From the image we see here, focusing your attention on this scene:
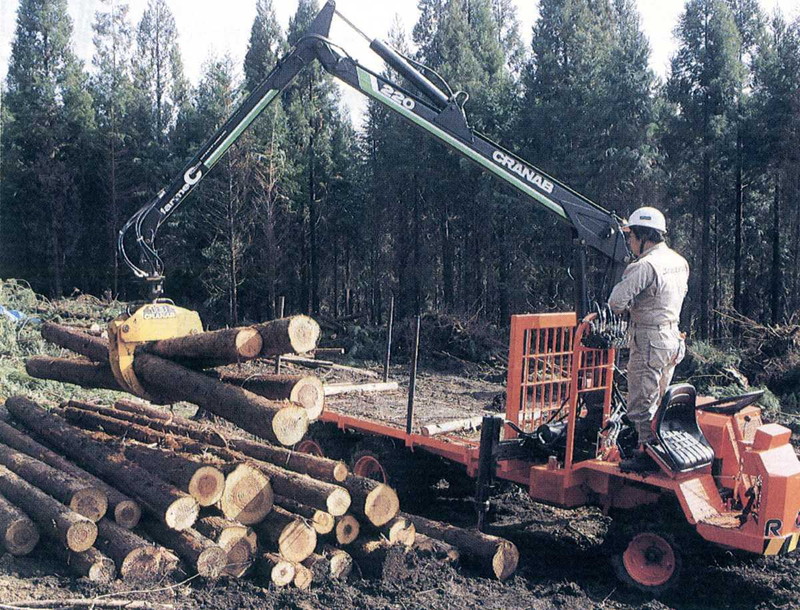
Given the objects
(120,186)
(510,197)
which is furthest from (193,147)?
(510,197)

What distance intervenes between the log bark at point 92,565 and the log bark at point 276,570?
1.05m

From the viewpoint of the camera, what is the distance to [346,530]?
20.1 feet

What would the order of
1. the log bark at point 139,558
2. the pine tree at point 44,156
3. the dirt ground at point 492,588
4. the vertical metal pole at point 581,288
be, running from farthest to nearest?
the pine tree at point 44,156 < the vertical metal pole at point 581,288 < the log bark at point 139,558 < the dirt ground at point 492,588

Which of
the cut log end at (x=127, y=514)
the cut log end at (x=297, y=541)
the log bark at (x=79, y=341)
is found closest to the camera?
the cut log end at (x=297, y=541)

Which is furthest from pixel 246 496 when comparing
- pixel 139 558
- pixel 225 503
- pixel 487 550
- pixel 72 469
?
pixel 487 550

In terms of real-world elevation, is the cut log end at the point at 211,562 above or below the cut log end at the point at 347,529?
below

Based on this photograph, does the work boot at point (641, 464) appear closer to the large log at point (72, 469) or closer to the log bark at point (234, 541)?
the log bark at point (234, 541)

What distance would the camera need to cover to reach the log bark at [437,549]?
6.10 metres

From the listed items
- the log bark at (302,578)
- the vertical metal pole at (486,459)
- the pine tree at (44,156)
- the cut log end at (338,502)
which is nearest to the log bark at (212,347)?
the cut log end at (338,502)

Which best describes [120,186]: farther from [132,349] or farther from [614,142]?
[132,349]

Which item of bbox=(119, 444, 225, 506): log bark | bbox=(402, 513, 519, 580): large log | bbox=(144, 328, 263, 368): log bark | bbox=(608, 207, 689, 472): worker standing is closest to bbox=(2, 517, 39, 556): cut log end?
bbox=(119, 444, 225, 506): log bark

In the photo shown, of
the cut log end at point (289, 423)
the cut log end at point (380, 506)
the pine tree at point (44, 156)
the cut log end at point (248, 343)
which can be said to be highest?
the pine tree at point (44, 156)

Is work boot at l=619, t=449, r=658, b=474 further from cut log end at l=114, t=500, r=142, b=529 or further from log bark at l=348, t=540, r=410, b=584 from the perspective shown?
cut log end at l=114, t=500, r=142, b=529

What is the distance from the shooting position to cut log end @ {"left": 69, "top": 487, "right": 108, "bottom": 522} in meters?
5.82
